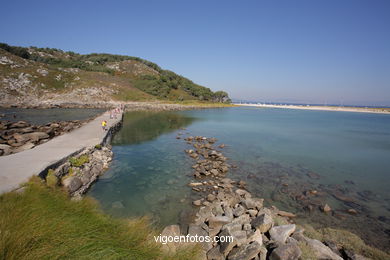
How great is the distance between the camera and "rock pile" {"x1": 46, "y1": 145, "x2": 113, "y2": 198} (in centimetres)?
947

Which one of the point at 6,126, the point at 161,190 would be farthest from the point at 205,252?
the point at 6,126

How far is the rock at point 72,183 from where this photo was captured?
936 cm

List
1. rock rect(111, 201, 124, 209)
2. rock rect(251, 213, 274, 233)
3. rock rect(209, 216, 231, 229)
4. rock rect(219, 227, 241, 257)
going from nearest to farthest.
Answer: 1. rock rect(219, 227, 241, 257)
2. rock rect(251, 213, 274, 233)
3. rock rect(209, 216, 231, 229)
4. rock rect(111, 201, 124, 209)

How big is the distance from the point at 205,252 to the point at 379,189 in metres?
13.3

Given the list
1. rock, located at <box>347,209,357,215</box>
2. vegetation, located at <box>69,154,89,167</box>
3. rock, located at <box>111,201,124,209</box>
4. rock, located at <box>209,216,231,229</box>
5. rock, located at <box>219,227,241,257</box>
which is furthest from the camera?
vegetation, located at <box>69,154,89,167</box>

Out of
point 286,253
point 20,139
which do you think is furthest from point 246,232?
point 20,139

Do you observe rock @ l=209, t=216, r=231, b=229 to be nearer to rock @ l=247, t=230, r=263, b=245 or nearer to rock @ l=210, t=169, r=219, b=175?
rock @ l=247, t=230, r=263, b=245

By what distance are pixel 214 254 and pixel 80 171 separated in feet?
28.5

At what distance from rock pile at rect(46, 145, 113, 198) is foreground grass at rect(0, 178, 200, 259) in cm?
394

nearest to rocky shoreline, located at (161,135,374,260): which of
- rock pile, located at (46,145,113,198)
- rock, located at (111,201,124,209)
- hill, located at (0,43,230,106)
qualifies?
rock, located at (111,201,124,209)

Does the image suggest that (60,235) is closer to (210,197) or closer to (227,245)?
(227,245)

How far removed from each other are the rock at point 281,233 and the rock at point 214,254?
1.81m

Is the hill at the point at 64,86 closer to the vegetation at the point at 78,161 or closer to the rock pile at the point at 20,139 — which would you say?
the rock pile at the point at 20,139

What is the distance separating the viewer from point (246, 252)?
18.2 feet
